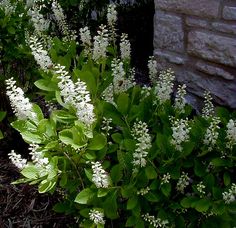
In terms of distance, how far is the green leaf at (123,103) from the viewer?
182 centimetres

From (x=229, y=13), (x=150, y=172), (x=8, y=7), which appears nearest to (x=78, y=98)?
(x=150, y=172)

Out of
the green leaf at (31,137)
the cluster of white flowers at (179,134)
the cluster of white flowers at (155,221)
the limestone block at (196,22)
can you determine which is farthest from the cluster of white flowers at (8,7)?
the cluster of white flowers at (155,221)

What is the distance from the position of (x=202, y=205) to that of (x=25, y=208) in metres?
1.30

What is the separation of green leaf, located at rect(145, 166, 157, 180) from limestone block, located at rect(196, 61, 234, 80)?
1.09 metres

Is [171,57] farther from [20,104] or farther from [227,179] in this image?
[20,104]

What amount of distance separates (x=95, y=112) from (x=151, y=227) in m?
0.55

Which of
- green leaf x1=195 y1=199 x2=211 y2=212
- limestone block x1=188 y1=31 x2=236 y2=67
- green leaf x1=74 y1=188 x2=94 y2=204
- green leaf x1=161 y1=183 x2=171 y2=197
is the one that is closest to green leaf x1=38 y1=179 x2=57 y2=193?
green leaf x1=74 y1=188 x2=94 y2=204

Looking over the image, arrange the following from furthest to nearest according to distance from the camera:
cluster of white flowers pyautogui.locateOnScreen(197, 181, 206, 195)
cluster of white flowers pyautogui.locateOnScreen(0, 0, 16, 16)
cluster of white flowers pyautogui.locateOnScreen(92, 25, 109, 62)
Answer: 1. cluster of white flowers pyautogui.locateOnScreen(0, 0, 16, 16)
2. cluster of white flowers pyautogui.locateOnScreen(92, 25, 109, 62)
3. cluster of white flowers pyautogui.locateOnScreen(197, 181, 206, 195)

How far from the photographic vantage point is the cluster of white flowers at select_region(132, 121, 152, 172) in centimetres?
168

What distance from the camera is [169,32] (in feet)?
9.07

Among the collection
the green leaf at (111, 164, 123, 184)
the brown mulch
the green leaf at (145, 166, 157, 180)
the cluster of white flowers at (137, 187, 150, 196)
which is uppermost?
the green leaf at (145, 166, 157, 180)

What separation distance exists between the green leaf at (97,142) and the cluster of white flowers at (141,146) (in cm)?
14

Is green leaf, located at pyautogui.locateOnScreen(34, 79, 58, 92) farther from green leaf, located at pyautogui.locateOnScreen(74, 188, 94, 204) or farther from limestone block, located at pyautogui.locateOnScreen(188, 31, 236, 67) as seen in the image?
limestone block, located at pyautogui.locateOnScreen(188, 31, 236, 67)

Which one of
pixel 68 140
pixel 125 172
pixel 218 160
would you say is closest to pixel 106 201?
pixel 125 172
